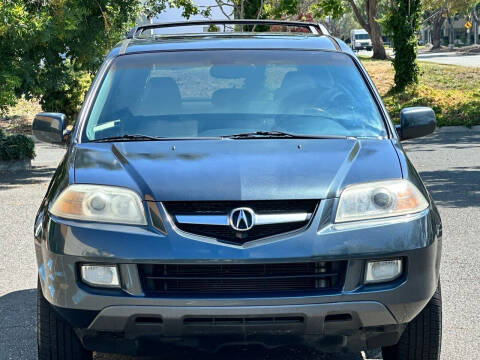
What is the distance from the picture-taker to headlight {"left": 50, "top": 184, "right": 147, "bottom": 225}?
153 inches

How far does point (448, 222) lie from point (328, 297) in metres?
5.71

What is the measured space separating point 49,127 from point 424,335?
8.11 feet

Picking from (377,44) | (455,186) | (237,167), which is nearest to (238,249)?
(237,167)

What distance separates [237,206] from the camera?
12.6 ft

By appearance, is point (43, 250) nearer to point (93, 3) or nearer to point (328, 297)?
point (328, 297)

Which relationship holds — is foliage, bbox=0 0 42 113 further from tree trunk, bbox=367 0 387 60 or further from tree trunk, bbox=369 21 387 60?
tree trunk, bbox=369 21 387 60

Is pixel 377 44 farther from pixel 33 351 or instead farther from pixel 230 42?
pixel 33 351

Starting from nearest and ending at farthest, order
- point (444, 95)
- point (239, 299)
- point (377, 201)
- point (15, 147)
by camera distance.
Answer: point (239, 299)
point (377, 201)
point (15, 147)
point (444, 95)

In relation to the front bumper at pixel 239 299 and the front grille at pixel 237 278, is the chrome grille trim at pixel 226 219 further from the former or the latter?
the front grille at pixel 237 278

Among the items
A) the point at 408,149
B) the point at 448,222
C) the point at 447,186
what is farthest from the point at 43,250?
the point at 408,149

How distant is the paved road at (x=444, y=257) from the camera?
504 cm

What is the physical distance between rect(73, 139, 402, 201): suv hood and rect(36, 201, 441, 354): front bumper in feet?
0.62

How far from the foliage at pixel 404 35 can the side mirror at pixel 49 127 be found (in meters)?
21.7

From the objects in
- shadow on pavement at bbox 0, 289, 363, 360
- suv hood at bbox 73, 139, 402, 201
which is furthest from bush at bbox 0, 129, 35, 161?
suv hood at bbox 73, 139, 402, 201
